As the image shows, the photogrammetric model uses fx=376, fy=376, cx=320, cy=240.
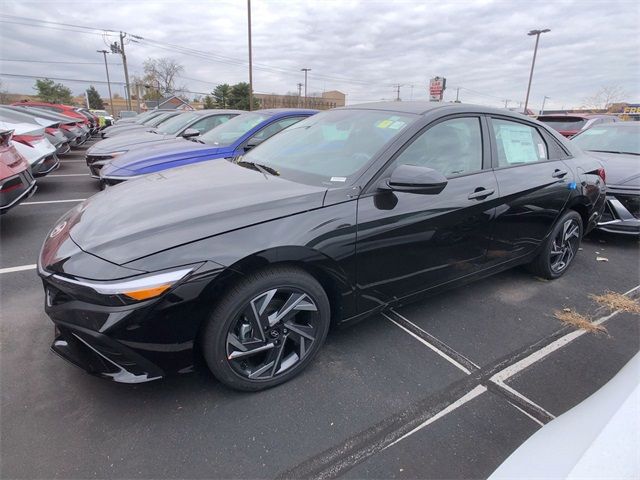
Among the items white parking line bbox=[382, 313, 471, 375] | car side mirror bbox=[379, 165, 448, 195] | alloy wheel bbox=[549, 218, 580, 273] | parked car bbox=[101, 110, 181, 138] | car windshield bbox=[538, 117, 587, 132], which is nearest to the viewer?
car side mirror bbox=[379, 165, 448, 195]

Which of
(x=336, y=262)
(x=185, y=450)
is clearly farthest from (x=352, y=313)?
(x=185, y=450)

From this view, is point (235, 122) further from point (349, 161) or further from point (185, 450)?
point (185, 450)

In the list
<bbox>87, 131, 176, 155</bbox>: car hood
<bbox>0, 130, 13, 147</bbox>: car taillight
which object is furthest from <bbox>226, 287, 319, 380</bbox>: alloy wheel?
<bbox>87, 131, 176, 155</bbox>: car hood

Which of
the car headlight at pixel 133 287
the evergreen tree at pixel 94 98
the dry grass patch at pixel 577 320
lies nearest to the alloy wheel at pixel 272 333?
the car headlight at pixel 133 287

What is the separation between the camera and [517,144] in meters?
3.25

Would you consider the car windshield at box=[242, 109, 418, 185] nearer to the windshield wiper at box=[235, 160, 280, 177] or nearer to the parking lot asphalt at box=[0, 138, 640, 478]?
the windshield wiper at box=[235, 160, 280, 177]

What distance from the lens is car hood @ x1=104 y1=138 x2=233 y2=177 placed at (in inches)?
188

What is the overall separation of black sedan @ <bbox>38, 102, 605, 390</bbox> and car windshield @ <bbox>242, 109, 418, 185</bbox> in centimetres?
1

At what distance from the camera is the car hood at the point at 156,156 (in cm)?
478

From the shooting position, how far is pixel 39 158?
19.7 ft

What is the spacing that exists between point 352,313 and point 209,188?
119 centimetres

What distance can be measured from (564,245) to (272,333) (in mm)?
3213

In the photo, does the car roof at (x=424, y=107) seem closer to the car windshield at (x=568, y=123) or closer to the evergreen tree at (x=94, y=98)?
the car windshield at (x=568, y=123)

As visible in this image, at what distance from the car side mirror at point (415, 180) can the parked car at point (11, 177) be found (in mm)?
4405
